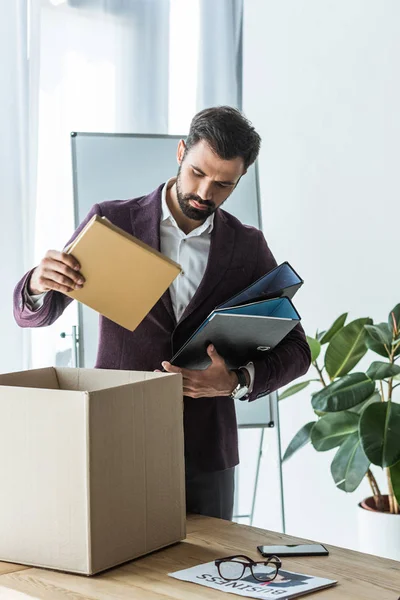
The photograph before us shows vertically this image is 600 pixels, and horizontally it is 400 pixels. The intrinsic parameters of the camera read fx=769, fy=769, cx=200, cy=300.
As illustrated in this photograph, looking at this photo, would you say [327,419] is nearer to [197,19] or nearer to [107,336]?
[107,336]

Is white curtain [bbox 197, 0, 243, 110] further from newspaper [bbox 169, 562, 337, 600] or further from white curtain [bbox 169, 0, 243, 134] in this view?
newspaper [bbox 169, 562, 337, 600]

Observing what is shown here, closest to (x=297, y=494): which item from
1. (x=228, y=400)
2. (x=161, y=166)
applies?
(x=161, y=166)

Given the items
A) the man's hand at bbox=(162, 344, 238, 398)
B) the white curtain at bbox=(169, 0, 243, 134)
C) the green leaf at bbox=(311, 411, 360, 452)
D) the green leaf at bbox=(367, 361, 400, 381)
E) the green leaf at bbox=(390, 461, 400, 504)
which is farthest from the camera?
the white curtain at bbox=(169, 0, 243, 134)

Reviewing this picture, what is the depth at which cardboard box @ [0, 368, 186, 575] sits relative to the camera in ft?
3.61

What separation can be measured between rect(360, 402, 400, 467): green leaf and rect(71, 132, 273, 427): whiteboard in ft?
1.41

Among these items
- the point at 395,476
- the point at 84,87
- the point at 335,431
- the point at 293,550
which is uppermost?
the point at 84,87

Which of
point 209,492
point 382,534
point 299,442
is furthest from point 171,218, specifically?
point 382,534

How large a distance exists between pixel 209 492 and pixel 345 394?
103cm

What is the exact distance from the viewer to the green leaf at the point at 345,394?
2.61 meters

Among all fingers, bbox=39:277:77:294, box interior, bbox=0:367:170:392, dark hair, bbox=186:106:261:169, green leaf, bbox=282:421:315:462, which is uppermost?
dark hair, bbox=186:106:261:169

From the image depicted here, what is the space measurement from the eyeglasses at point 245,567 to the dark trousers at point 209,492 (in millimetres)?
493

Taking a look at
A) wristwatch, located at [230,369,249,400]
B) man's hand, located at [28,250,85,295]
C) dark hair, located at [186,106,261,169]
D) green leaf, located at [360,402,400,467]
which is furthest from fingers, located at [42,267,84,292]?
green leaf, located at [360,402,400,467]

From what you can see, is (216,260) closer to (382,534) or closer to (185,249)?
(185,249)

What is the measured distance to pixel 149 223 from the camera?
172cm
